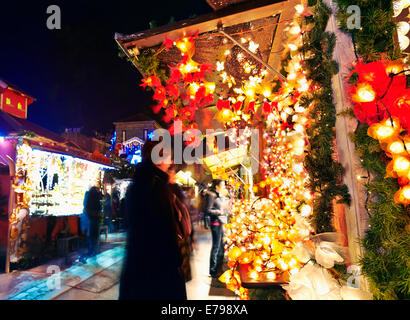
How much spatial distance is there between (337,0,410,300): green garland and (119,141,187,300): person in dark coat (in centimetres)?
170

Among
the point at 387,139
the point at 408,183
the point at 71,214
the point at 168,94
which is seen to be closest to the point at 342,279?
the point at 408,183

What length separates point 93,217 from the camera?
23.4 ft

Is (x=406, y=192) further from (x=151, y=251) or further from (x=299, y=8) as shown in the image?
(x=299, y=8)

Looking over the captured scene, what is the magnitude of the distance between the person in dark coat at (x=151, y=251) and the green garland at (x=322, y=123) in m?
1.71

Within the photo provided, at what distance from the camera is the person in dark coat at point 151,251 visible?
2154 millimetres

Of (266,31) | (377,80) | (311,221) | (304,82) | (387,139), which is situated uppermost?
(266,31)

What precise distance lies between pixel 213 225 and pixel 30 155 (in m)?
5.74

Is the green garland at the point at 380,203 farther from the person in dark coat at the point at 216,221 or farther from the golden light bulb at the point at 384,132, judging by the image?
the person in dark coat at the point at 216,221

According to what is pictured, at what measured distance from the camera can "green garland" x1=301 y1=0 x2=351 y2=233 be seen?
259 cm

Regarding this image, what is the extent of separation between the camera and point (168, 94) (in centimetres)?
440

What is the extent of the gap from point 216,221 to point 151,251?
4.07m

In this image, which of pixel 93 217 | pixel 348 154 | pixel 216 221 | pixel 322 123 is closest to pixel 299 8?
pixel 322 123

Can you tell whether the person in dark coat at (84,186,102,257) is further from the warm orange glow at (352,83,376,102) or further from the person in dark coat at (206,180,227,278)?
the warm orange glow at (352,83,376,102)

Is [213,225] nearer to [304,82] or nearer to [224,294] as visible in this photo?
[224,294]
